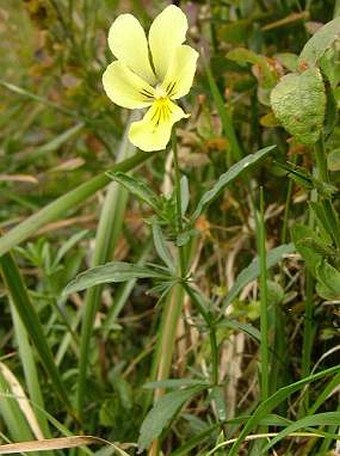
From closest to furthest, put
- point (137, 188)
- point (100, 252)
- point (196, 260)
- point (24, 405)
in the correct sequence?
point (137, 188) → point (24, 405) → point (100, 252) → point (196, 260)

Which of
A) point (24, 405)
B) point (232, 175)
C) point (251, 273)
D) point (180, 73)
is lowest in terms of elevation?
point (24, 405)

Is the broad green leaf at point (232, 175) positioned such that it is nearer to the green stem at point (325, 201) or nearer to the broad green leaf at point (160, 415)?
the green stem at point (325, 201)

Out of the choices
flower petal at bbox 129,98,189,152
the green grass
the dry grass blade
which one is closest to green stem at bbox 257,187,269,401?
the green grass

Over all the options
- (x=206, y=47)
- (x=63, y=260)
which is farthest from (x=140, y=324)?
(x=206, y=47)

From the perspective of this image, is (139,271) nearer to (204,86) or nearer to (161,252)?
(161,252)

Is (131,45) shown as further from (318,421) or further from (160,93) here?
(318,421)

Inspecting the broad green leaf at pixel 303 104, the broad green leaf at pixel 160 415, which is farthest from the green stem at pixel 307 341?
the broad green leaf at pixel 303 104

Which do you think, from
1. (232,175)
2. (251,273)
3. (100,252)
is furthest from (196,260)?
(232,175)
